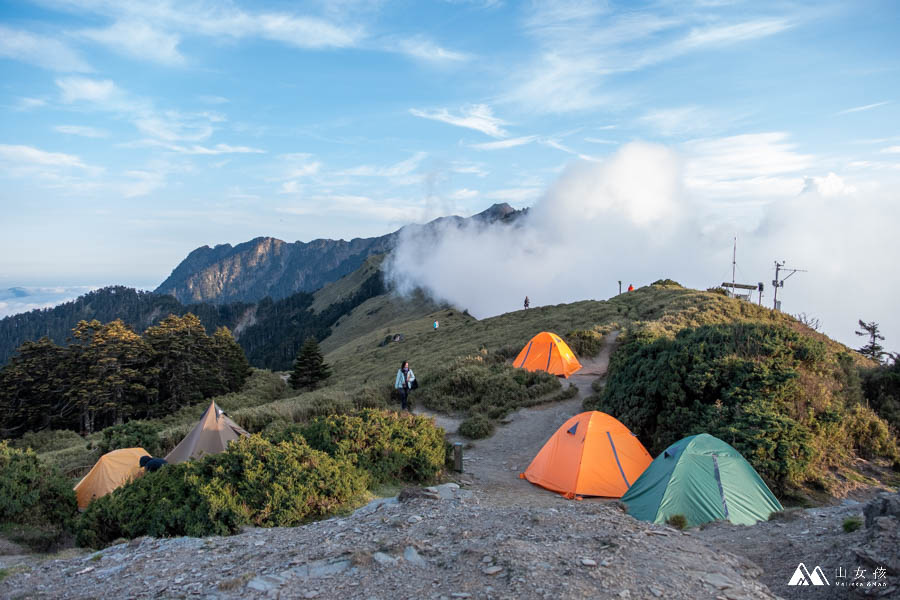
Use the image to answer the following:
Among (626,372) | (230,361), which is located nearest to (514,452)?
(626,372)

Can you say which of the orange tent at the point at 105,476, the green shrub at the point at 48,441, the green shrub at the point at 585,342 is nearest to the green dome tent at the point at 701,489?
the orange tent at the point at 105,476

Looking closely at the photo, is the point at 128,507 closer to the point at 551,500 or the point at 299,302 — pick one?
the point at 551,500

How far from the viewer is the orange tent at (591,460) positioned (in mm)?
11094

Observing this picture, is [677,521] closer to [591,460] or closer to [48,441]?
[591,460]

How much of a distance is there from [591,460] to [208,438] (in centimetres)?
1068

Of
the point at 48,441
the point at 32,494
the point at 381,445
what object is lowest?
the point at 48,441

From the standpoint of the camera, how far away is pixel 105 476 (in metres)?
13.1

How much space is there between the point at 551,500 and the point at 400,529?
4.62 meters

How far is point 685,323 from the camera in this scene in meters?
25.2

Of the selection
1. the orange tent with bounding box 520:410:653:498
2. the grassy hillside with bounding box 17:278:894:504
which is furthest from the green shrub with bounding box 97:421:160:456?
the orange tent with bounding box 520:410:653:498

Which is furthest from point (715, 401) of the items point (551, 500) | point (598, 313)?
point (598, 313)

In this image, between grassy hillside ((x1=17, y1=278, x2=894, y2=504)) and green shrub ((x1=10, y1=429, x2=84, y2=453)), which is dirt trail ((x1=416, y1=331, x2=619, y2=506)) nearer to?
grassy hillside ((x1=17, y1=278, x2=894, y2=504))

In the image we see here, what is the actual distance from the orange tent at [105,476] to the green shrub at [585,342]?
1859 centimetres

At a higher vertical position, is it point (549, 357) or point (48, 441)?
point (549, 357)
